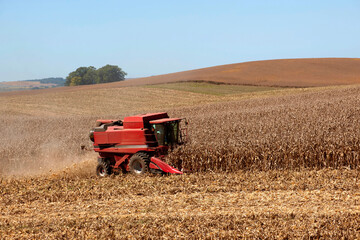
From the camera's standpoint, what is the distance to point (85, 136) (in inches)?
731

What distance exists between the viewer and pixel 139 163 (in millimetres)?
11109

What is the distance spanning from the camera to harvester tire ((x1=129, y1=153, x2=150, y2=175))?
10.8 meters

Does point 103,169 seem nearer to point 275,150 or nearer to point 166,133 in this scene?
point 166,133

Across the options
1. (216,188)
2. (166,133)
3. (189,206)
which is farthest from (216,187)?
(166,133)

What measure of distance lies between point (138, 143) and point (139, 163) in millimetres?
548

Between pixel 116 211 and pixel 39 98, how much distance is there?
3445cm

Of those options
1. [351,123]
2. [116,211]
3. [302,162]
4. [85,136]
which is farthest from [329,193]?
[85,136]

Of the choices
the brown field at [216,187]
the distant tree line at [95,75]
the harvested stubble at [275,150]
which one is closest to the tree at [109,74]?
the distant tree line at [95,75]

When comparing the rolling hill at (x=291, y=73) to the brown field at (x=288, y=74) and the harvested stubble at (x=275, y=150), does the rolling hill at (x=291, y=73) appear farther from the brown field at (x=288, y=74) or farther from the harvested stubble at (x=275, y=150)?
the harvested stubble at (x=275, y=150)

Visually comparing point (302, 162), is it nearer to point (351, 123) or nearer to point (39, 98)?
point (351, 123)

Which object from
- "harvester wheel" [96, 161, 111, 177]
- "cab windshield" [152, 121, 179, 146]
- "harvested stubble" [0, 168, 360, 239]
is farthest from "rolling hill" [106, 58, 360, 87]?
"harvested stubble" [0, 168, 360, 239]

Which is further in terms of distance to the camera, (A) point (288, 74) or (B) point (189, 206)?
(A) point (288, 74)

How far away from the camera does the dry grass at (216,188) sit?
21.4 ft

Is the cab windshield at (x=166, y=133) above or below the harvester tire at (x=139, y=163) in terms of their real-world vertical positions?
above
